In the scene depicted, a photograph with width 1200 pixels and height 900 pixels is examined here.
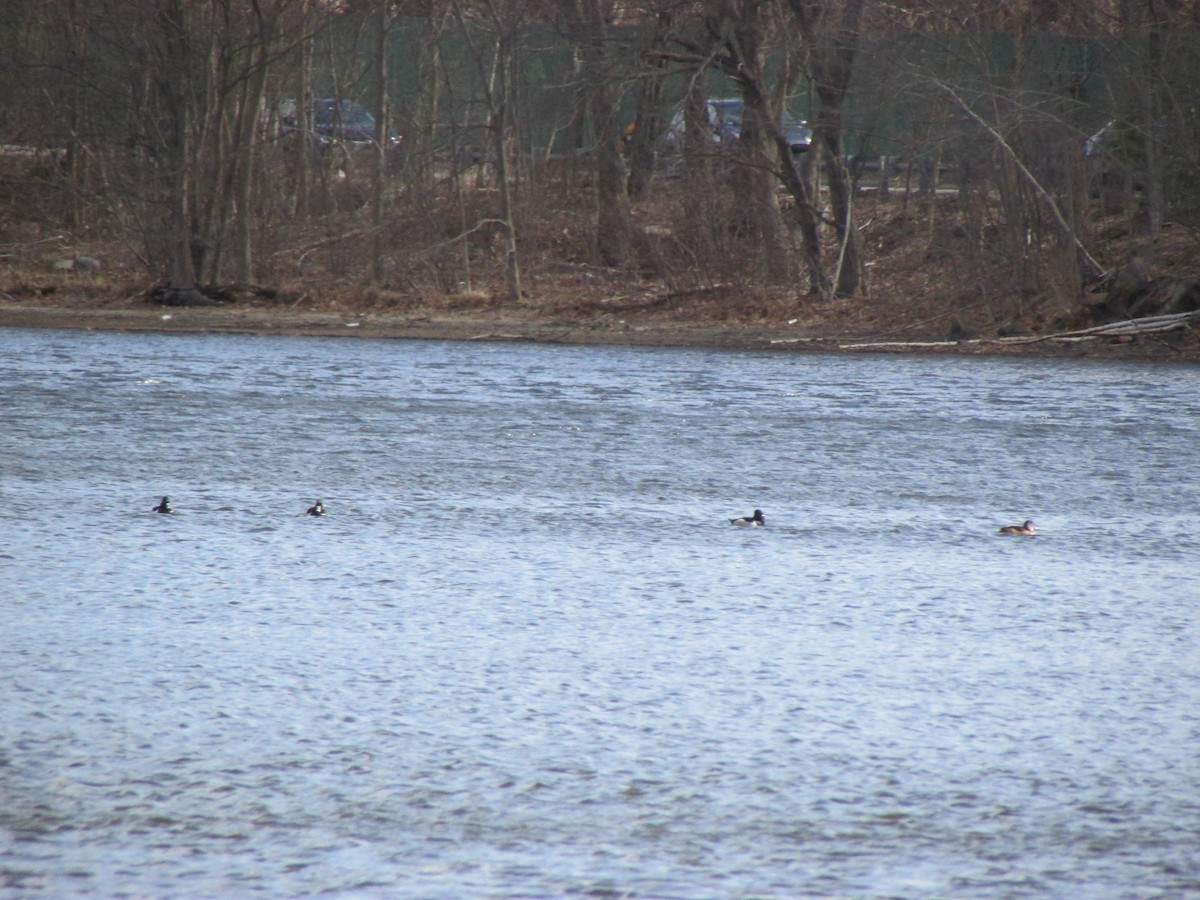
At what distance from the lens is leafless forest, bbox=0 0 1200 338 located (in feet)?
66.9

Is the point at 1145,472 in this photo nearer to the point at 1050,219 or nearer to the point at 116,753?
the point at 116,753

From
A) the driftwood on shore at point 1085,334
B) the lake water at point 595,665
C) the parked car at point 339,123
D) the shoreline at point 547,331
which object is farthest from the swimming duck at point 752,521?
the parked car at point 339,123

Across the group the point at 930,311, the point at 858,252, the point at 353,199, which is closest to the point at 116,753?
the point at 930,311

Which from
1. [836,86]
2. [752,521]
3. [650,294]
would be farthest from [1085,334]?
[752,521]

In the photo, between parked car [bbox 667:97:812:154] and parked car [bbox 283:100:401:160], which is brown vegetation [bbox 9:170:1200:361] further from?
parked car [bbox 283:100:401:160]

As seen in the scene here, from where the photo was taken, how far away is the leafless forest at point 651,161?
20391 millimetres

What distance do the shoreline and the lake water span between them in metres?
7.58

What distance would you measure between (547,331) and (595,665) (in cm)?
1548

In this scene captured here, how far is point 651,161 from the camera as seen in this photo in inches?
1097

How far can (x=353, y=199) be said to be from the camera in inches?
1181

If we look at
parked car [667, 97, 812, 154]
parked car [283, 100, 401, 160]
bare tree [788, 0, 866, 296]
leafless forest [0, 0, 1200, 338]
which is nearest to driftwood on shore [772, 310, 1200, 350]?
leafless forest [0, 0, 1200, 338]

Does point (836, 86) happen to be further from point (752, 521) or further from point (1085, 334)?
point (752, 521)

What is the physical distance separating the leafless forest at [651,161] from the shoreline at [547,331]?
1051 millimetres

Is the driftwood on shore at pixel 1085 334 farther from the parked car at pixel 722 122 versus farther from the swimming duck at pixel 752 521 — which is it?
the swimming duck at pixel 752 521
